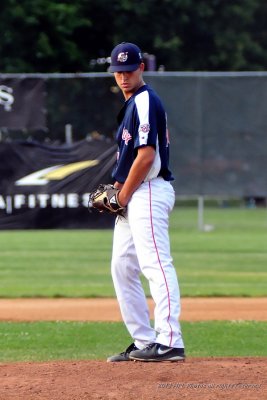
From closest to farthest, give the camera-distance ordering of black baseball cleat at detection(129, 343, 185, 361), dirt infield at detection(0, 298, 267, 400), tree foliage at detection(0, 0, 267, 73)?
dirt infield at detection(0, 298, 267, 400)
black baseball cleat at detection(129, 343, 185, 361)
tree foliage at detection(0, 0, 267, 73)

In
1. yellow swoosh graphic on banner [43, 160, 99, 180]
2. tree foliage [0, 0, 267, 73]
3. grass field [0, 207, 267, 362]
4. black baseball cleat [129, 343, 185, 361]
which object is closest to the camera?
black baseball cleat [129, 343, 185, 361]

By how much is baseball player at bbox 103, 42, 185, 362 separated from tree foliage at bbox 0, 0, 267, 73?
3278 centimetres

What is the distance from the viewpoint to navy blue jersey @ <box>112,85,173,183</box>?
20.2 ft

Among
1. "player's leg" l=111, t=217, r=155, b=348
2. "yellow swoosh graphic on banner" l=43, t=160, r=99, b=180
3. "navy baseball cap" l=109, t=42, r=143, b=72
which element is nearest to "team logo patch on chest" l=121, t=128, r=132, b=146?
"navy baseball cap" l=109, t=42, r=143, b=72

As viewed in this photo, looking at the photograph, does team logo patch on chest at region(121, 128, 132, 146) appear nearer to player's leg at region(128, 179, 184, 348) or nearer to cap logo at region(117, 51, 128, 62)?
player's leg at region(128, 179, 184, 348)

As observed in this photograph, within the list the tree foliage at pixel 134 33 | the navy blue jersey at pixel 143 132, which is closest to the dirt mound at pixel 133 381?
the navy blue jersey at pixel 143 132

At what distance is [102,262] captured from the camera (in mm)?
14953

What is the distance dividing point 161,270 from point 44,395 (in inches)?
47.4

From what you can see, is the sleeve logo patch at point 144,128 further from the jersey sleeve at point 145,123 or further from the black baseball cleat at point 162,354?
the black baseball cleat at point 162,354

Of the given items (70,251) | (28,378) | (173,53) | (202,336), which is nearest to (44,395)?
(28,378)

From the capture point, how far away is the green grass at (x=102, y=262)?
12055 mm

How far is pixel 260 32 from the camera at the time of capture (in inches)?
1884

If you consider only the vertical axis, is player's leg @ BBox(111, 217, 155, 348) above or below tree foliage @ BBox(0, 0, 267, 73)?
below

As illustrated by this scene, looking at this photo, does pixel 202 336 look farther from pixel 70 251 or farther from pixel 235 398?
pixel 70 251
